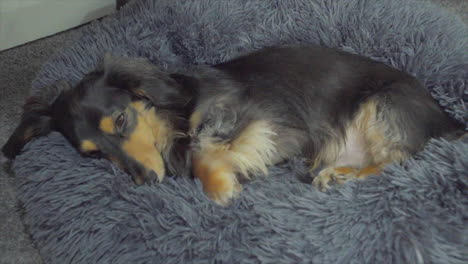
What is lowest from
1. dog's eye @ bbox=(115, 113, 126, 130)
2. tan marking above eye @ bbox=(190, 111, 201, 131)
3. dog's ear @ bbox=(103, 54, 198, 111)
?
tan marking above eye @ bbox=(190, 111, 201, 131)

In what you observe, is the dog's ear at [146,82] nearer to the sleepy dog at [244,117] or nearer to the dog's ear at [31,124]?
the sleepy dog at [244,117]

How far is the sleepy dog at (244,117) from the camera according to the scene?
6.67 feet

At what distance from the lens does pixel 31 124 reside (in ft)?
7.50

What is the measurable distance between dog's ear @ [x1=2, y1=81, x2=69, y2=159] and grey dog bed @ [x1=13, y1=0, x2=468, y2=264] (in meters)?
0.06

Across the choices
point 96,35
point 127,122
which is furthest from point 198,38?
point 127,122

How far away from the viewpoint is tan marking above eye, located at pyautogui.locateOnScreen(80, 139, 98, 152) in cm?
205

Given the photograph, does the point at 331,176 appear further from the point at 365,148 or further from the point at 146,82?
the point at 146,82

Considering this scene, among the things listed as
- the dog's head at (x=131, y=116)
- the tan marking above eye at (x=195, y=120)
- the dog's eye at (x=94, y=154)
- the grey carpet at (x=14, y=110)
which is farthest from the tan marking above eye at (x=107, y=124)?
the grey carpet at (x=14, y=110)

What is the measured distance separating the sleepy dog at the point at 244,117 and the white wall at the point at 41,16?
1.44 m

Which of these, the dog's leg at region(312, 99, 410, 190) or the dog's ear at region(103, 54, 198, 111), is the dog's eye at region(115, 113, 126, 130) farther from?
the dog's leg at region(312, 99, 410, 190)

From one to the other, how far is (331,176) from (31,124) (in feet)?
4.46

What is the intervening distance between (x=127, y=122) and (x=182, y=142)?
10.9 inches

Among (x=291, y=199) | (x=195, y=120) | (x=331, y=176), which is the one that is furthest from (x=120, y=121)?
(x=331, y=176)

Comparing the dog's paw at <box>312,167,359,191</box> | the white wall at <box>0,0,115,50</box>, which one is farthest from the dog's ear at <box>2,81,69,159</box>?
the white wall at <box>0,0,115,50</box>
